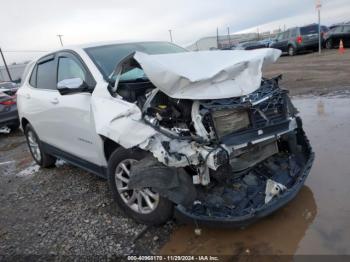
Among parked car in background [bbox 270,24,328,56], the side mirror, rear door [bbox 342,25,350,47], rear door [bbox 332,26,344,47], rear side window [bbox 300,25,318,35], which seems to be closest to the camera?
the side mirror

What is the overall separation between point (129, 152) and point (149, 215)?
2.07 feet

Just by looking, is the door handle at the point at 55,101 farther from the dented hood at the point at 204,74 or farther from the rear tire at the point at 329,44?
the rear tire at the point at 329,44

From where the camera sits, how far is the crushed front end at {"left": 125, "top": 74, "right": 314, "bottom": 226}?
300 centimetres

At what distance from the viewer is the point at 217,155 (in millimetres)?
2920

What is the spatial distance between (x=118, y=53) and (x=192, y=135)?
201 centimetres

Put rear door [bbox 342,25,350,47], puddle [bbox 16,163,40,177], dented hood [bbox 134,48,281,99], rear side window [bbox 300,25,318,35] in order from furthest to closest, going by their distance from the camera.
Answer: rear side window [bbox 300,25,318,35] < rear door [bbox 342,25,350,47] < puddle [bbox 16,163,40,177] < dented hood [bbox 134,48,281,99]

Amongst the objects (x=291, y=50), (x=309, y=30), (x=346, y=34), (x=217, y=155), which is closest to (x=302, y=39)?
(x=309, y=30)

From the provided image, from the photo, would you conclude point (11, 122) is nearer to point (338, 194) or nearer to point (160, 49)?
point (160, 49)

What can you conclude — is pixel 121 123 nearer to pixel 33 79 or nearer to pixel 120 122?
pixel 120 122

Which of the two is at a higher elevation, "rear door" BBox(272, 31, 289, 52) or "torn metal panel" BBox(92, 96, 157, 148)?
"torn metal panel" BBox(92, 96, 157, 148)

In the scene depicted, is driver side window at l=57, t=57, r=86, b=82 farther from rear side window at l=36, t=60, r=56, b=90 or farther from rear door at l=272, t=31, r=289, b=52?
rear door at l=272, t=31, r=289, b=52

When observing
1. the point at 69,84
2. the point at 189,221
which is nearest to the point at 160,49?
the point at 69,84

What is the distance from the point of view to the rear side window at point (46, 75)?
16.8 ft

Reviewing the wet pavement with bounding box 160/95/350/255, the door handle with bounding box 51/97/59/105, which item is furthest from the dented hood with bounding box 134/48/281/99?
the door handle with bounding box 51/97/59/105
